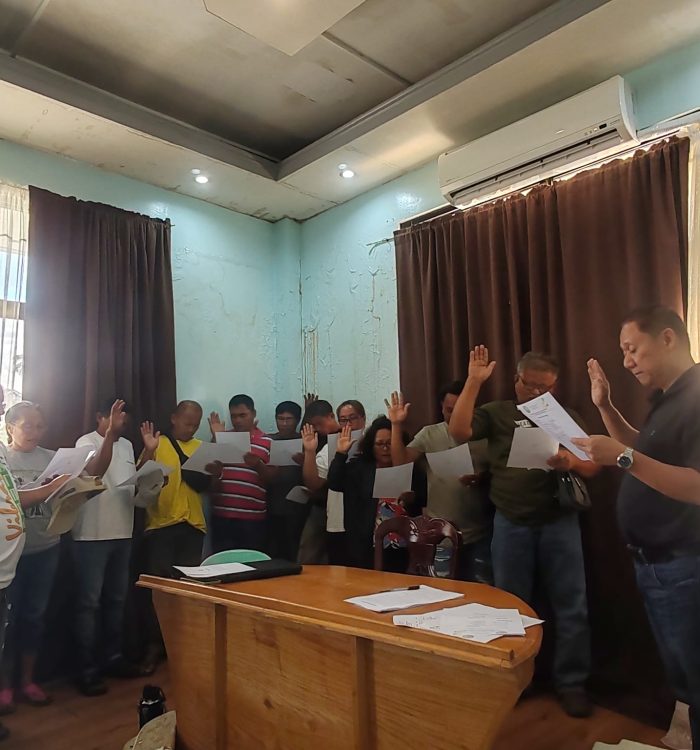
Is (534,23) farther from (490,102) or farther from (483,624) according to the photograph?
(483,624)

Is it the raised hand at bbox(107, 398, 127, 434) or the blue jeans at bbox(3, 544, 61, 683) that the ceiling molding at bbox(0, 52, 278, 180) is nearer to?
the raised hand at bbox(107, 398, 127, 434)

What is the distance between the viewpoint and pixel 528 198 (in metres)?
3.04

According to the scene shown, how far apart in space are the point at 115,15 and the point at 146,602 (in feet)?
9.66

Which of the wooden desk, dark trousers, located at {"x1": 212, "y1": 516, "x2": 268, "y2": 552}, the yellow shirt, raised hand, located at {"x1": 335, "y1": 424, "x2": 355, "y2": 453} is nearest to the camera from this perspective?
the wooden desk

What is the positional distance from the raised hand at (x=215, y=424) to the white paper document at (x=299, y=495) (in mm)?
776

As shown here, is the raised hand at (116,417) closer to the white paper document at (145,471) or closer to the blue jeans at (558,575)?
the white paper document at (145,471)

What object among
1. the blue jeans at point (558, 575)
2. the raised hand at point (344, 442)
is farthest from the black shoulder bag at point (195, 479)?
the blue jeans at point (558, 575)

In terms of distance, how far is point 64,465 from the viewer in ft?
9.09

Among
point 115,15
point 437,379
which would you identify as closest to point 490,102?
point 437,379

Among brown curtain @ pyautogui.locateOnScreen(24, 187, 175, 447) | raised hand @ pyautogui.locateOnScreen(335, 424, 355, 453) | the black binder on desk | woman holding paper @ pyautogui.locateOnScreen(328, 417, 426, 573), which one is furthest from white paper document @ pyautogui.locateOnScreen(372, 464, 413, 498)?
brown curtain @ pyautogui.locateOnScreen(24, 187, 175, 447)

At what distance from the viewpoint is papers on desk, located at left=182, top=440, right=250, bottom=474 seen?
128 inches

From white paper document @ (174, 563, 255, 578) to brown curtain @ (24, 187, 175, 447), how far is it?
1523 mm

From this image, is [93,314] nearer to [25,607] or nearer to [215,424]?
[215,424]

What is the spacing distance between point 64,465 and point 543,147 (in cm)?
273
